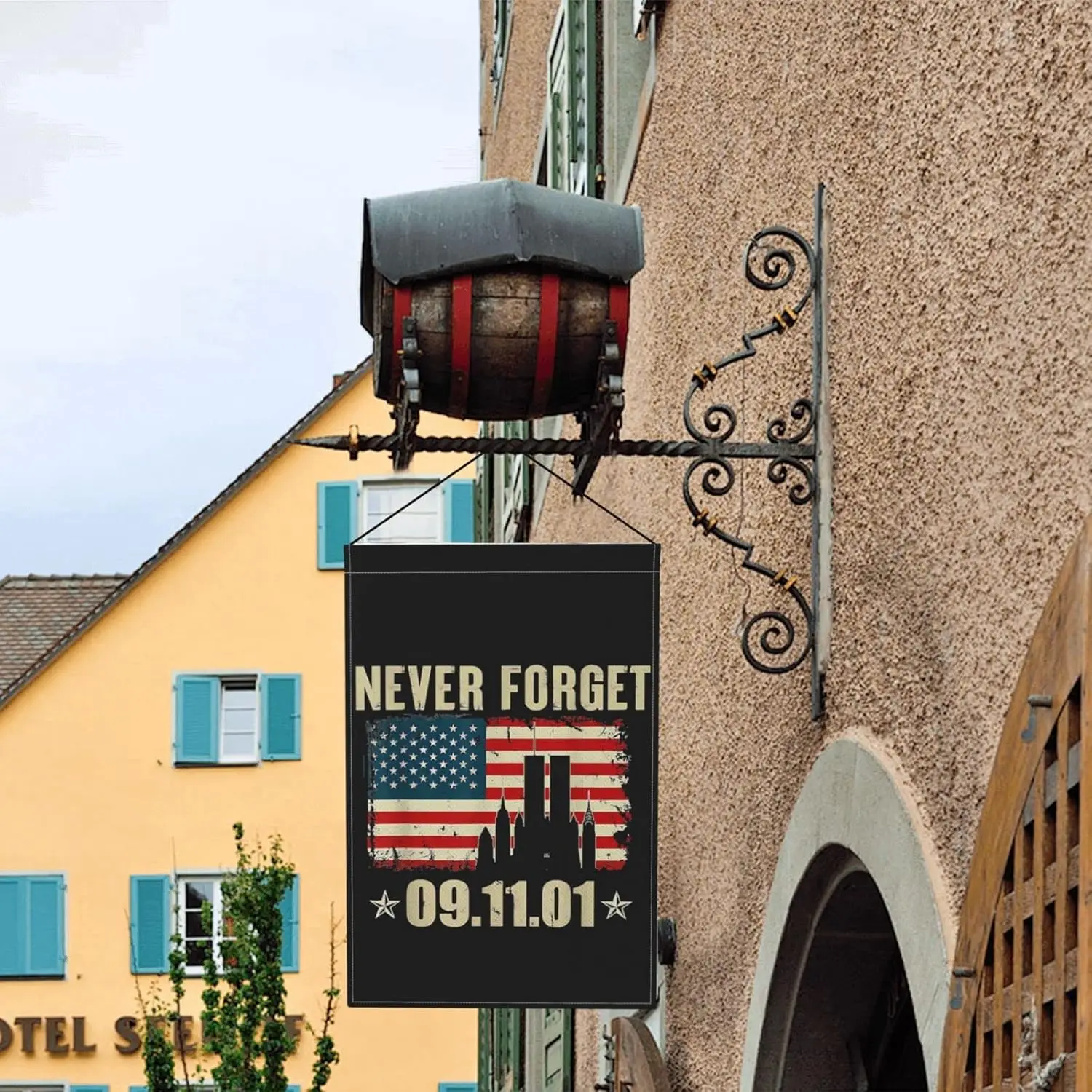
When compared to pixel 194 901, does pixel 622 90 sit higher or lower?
higher

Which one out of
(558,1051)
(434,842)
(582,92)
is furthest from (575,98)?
(434,842)

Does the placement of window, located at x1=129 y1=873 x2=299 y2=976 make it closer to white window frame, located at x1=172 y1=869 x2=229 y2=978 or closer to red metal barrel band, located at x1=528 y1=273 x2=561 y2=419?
white window frame, located at x1=172 y1=869 x2=229 y2=978

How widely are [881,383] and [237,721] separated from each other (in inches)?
872

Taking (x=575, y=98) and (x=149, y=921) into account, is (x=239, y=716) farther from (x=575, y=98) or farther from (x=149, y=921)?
(x=575, y=98)

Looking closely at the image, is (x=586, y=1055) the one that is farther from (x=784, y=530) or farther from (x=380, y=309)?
(x=380, y=309)

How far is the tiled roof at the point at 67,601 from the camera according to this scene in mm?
25875

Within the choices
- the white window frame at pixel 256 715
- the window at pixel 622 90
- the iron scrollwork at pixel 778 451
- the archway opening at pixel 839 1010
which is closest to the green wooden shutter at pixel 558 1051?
the window at pixel 622 90

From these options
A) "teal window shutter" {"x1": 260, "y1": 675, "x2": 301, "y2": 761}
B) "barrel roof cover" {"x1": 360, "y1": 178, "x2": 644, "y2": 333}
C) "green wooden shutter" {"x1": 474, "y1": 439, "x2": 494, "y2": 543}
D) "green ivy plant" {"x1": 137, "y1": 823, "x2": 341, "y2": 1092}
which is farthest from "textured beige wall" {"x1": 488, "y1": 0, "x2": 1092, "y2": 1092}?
"teal window shutter" {"x1": 260, "y1": 675, "x2": 301, "y2": 761}

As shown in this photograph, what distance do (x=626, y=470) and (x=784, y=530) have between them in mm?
3461

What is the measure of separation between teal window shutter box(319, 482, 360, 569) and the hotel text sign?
20918mm

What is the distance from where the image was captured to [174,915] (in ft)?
83.6

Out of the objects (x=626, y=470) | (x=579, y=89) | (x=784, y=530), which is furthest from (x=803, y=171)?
(x=579, y=89)

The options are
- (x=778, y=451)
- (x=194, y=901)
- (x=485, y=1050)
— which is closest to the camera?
(x=778, y=451)

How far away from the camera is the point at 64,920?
83.6 ft
